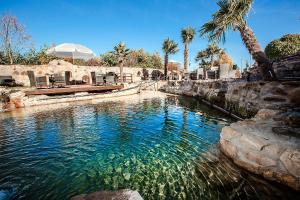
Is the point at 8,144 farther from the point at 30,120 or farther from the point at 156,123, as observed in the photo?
the point at 156,123

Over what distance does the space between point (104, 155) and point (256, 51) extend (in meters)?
9.43

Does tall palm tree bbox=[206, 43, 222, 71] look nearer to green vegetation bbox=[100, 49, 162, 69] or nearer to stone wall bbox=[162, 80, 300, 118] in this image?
green vegetation bbox=[100, 49, 162, 69]

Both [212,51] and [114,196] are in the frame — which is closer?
[114,196]

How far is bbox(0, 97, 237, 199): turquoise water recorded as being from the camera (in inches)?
161

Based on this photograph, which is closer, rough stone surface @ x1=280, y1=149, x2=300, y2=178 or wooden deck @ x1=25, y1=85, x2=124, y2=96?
rough stone surface @ x1=280, y1=149, x2=300, y2=178

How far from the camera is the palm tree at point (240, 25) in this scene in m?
9.78

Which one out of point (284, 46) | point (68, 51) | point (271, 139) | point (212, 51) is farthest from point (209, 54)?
point (271, 139)

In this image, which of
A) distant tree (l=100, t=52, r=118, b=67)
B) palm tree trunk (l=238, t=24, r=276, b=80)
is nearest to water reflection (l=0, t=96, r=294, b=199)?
palm tree trunk (l=238, t=24, r=276, b=80)

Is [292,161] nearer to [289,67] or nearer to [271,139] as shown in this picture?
[271,139]

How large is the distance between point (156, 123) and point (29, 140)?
209 inches

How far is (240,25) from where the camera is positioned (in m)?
10.5

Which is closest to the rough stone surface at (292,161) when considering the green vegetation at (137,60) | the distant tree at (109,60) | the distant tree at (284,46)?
the distant tree at (284,46)

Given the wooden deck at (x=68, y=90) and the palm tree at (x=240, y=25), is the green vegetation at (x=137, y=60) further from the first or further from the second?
the palm tree at (x=240, y=25)

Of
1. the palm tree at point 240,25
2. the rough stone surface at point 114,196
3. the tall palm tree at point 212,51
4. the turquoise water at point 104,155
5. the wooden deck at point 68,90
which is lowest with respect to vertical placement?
the turquoise water at point 104,155
